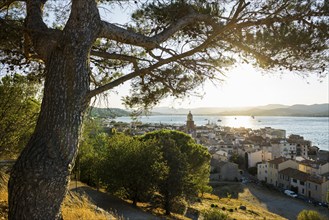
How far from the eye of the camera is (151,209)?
17.3 meters

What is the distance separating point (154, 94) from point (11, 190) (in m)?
3.33

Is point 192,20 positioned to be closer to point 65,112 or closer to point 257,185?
point 65,112

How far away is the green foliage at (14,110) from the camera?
767cm

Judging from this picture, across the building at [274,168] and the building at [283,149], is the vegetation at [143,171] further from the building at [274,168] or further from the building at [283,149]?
the building at [283,149]

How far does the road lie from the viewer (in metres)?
28.1

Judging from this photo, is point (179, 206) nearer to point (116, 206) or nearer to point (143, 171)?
point (143, 171)

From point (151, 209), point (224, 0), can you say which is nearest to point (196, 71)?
point (224, 0)

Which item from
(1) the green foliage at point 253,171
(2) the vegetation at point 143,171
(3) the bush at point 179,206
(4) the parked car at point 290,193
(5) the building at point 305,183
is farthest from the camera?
(1) the green foliage at point 253,171

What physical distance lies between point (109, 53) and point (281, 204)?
101 feet

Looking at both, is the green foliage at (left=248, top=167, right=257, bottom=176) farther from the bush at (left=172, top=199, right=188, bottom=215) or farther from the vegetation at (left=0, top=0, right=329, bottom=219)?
the vegetation at (left=0, top=0, right=329, bottom=219)

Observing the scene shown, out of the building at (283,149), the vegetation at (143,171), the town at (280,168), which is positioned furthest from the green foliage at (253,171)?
the vegetation at (143,171)

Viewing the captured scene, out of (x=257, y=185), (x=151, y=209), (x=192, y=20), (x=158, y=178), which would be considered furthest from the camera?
(x=257, y=185)

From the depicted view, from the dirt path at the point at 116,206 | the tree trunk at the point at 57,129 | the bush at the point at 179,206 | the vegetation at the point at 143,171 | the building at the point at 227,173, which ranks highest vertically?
the tree trunk at the point at 57,129

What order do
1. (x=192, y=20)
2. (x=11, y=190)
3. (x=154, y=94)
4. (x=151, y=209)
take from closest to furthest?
(x=11, y=190) < (x=192, y=20) < (x=154, y=94) < (x=151, y=209)
